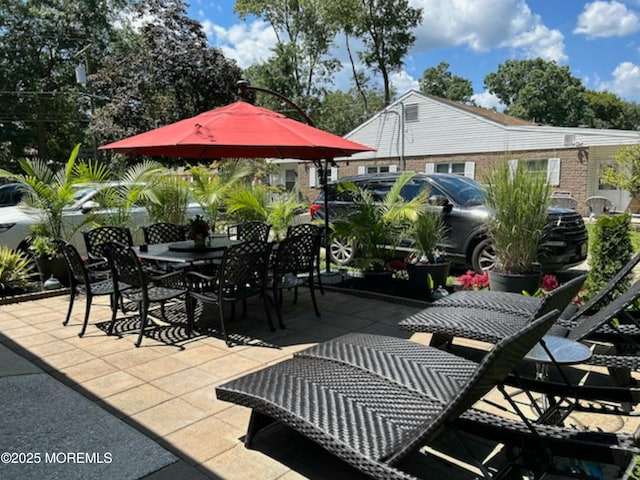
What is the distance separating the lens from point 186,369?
344 cm

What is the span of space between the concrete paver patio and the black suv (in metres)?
2.01

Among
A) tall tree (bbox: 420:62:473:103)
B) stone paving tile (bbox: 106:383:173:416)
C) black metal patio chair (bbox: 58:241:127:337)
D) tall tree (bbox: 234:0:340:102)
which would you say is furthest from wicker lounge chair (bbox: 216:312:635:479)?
tall tree (bbox: 420:62:473:103)

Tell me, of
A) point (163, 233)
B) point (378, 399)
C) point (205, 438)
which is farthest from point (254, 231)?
point (378, 399)

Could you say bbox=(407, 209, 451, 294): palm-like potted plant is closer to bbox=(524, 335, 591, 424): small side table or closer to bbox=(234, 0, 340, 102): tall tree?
bbox=(524, 335, 591, 424): small side table

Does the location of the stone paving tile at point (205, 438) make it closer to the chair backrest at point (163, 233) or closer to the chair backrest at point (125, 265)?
the chair backrest at point (125, 265)

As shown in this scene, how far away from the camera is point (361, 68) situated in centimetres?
2858

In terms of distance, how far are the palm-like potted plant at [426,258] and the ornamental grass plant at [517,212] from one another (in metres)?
0.72

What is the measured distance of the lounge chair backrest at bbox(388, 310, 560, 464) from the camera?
65.5 inches

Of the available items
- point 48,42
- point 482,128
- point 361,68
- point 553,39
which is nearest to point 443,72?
point 553,39

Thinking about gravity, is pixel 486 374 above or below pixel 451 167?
below

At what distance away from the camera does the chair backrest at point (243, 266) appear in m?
3.89

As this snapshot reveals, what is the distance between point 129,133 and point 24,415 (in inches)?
556

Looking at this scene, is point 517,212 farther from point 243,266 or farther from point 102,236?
point 102,236

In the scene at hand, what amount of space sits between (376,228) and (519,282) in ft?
6.32
